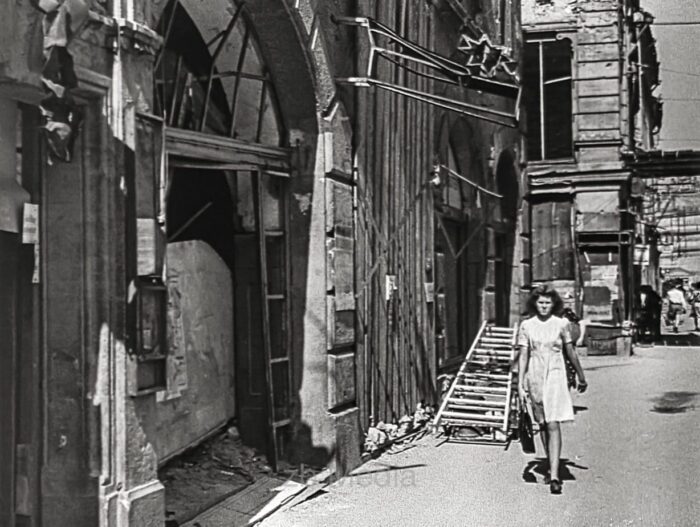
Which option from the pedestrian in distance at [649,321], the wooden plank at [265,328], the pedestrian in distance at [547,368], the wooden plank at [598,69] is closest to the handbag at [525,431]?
the pedestrian in distance at [547,368]

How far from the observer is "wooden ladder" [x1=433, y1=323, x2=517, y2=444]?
9.70 meters

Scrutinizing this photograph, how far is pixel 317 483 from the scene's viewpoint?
7402 millimetres

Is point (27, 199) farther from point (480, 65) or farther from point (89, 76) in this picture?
point (480, 65)

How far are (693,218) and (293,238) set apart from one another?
120 ft

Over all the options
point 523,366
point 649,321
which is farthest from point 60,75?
point 649,321

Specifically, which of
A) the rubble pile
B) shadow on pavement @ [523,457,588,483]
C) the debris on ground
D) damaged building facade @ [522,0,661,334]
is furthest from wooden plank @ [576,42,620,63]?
the debris on ground

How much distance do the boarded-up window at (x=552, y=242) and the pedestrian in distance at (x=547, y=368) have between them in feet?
42.6

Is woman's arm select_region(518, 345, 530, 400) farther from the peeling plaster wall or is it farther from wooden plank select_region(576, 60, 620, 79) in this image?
wooden plank select_region(576, 60, 620, 79)

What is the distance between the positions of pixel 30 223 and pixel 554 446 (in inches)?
178

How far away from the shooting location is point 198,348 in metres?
7.22

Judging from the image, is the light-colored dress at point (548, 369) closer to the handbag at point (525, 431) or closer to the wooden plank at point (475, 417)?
the handbag at point (525, 431)

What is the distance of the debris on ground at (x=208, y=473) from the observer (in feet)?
21.3

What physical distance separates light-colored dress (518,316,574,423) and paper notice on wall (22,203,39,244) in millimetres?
4370

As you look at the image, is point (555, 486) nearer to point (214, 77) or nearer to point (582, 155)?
point (214, 77)
